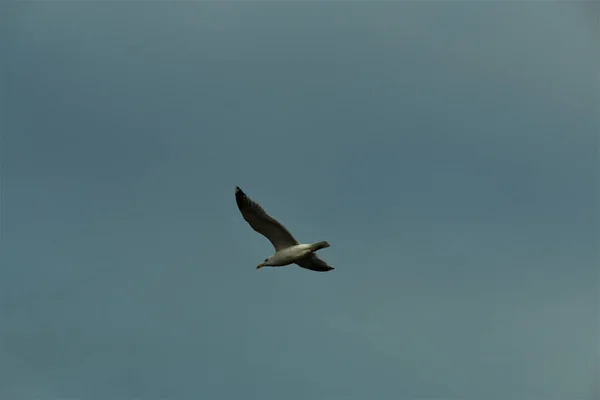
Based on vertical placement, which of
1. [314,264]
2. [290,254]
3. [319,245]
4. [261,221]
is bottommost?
[319,245]

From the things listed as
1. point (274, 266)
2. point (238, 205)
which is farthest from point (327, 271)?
point (238, 205)

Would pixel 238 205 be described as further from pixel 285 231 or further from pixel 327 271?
pixel 327 271

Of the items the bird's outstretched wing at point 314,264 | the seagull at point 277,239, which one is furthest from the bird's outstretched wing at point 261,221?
the bird's outstretched wing at point 314,264

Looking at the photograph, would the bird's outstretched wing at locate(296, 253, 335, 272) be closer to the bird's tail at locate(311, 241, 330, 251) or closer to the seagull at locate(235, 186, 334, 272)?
the seagull at locate(235, 186, 334, 272)

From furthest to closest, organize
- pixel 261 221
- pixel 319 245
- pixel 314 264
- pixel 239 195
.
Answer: pixel 314 264, pixel 261 221, pixel 239 195, pixel 319 245

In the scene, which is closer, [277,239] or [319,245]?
[319,245]

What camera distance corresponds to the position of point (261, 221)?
43406 millimetres

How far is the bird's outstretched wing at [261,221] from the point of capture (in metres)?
43.0

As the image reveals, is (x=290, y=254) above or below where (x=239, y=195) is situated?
below

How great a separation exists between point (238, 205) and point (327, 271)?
6.34 meters

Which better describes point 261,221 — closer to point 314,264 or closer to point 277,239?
point 277,239

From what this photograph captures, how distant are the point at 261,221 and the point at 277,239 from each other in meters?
1.43

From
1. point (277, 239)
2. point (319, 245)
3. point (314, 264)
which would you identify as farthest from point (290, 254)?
point (319, 245)

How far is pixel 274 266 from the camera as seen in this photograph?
148ft
